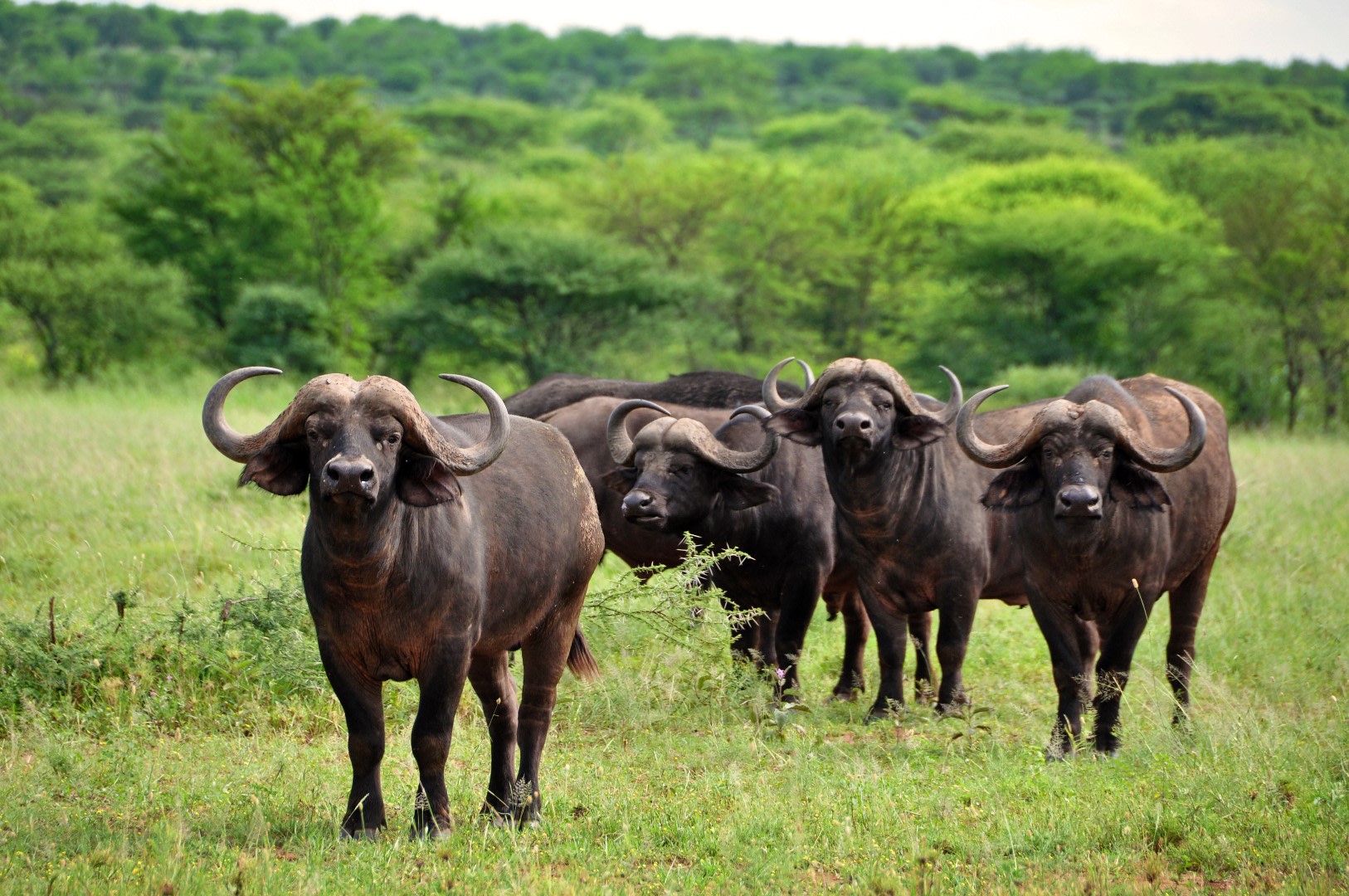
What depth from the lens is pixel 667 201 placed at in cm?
3869

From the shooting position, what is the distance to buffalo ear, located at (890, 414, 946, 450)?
7453 millimetres

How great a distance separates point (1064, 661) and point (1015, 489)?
96 centimetres

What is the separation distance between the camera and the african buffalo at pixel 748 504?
8.13 m

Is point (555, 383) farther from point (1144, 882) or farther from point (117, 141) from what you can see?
point (117, 141)

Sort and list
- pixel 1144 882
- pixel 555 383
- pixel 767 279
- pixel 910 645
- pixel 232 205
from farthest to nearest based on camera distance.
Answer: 1. pixel 767 279
2. pixel 232 205
3. pixel 555 383
4. pixel 910 645
5. pixel 1144 882

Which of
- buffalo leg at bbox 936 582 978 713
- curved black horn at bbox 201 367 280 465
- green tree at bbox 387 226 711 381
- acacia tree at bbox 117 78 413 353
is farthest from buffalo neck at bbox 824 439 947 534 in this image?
acacia tree at bbox 117 78 413 353

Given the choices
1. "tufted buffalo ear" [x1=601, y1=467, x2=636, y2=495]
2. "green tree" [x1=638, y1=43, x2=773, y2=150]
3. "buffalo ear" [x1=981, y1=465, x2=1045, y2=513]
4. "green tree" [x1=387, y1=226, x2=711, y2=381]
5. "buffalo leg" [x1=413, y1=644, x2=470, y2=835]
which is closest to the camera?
"buffalo leg" [x1=413, y1=644, x2=470, y2=835]

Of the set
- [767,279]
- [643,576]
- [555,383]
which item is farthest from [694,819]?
[767,279]

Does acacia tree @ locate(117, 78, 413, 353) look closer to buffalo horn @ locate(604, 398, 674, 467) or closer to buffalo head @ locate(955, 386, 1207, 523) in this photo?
buffalo horn @ locate(604, 398, 674, 467)

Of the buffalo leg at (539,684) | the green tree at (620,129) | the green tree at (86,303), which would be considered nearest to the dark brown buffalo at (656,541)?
the buffalo leg at (539,684)

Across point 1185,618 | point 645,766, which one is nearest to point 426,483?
point 645,766

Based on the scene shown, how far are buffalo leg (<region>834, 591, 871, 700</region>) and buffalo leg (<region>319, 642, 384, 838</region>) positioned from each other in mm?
4297

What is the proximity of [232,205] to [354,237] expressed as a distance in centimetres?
274

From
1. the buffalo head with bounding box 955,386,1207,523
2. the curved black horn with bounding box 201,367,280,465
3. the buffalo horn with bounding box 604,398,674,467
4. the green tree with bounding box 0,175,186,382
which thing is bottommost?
the green tree with bounding box 0,175,186,382
